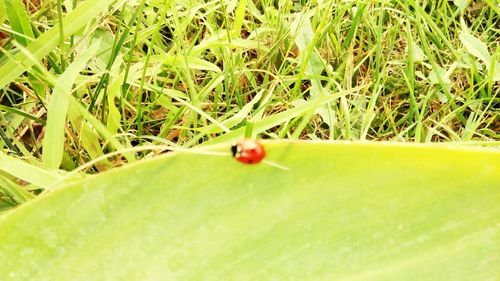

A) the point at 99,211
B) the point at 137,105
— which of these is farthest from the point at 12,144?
the point at 99,211

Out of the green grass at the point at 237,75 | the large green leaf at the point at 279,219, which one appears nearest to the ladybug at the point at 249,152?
the large green leaf at the point at 279,219

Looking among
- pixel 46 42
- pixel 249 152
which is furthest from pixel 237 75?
pixel 249 152

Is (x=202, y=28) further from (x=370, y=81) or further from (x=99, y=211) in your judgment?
(x=99, y=211)

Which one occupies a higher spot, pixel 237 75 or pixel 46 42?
pixel 46 42

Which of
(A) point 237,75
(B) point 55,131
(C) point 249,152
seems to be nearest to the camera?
(C) point 249,152

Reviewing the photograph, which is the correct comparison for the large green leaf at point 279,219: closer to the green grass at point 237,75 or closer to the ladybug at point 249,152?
the ladybug at point 249,152

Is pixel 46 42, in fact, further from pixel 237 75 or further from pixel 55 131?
pixel 237 75

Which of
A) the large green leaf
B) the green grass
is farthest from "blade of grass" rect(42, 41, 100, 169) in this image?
the large green leaf

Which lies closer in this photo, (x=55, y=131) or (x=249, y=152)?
(x=249, y=152)
